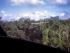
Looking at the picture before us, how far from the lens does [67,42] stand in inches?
1339

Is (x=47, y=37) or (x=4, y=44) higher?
(x=4, y=44)

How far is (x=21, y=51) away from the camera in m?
8.37

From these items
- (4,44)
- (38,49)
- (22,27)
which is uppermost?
(4,44)

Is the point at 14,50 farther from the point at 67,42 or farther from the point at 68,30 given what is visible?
the point at 68,30

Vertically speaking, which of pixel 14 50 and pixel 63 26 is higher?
pixel 14 50

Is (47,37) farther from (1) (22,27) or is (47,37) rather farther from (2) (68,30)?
(1) (22,27)

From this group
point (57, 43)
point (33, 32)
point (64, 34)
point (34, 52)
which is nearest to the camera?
point (34, 52)

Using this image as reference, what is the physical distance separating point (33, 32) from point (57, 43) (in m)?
11.7

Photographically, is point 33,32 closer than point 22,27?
Yes

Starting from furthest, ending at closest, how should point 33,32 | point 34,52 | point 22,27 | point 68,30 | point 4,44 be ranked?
point 22,27 < point 33,32 < point 68,30 < point 34,52 < point 4,44

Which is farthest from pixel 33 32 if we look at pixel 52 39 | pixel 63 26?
pixel 52 39

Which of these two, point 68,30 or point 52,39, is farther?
point 68,30

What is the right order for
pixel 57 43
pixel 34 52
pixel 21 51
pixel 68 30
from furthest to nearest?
pixel 68 30 < pixel 57 43 < pixel 34 52 < pixel 21 51

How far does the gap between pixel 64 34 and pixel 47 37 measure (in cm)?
307
